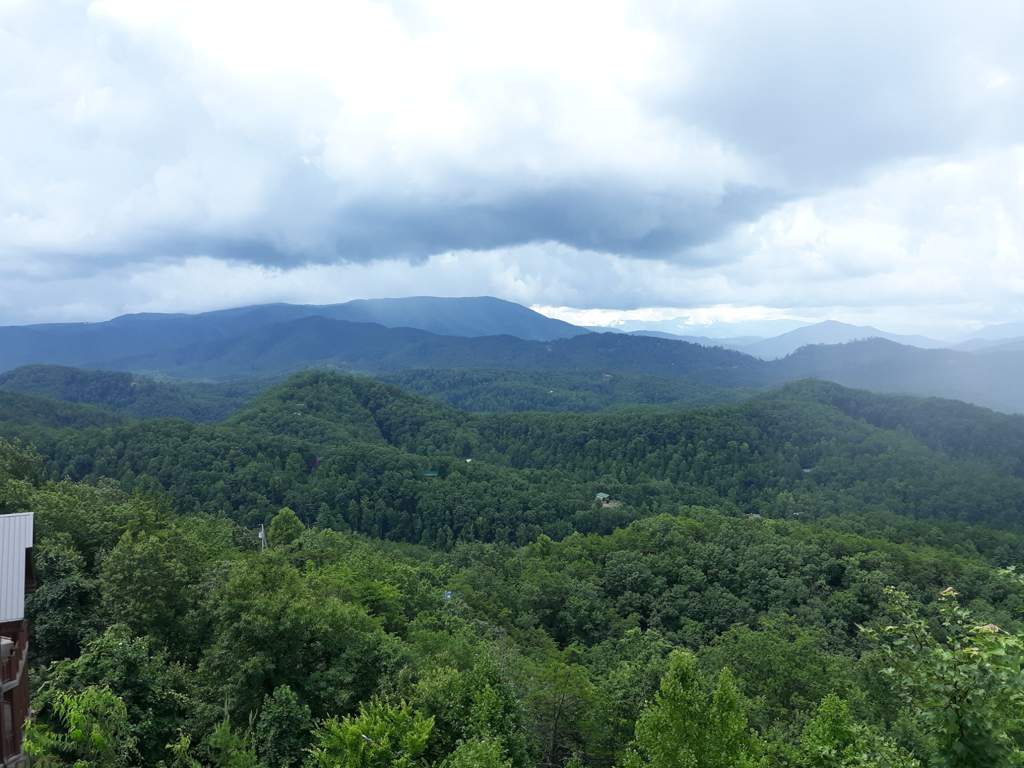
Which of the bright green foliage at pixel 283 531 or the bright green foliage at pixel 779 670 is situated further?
the bright green foliage at pixel 283 531

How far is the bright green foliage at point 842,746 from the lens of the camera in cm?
804

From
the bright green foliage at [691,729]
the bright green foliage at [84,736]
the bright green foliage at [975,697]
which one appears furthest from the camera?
the bright green foliage at [691,729]

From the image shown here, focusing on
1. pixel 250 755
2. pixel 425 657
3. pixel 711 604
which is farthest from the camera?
pixel 711 604

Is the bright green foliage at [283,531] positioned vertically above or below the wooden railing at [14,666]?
below

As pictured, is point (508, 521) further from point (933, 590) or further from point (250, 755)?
point (250, 755)

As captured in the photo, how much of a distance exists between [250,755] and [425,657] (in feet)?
33.1

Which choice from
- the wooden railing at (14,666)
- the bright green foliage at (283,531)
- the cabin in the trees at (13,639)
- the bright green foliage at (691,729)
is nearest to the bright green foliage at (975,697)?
the bright green foliage at (691,729)

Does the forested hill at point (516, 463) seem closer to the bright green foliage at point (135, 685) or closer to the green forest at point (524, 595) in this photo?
the green forest at point (524, 595)

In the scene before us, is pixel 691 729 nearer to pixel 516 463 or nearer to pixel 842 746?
pixel 842 746

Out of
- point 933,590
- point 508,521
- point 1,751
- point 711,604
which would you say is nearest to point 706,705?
point 1,751

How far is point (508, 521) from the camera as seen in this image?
94.6m

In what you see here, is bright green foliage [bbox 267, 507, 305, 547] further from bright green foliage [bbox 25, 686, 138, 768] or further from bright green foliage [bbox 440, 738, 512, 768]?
bright green foliage [bbox 440, 738, 512, 768]

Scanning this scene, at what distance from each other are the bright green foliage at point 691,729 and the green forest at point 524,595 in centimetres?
7

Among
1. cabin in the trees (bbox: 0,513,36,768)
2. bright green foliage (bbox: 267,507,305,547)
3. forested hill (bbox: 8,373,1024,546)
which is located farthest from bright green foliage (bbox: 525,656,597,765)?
forested hill (bbox: 8,373,1024,546)
